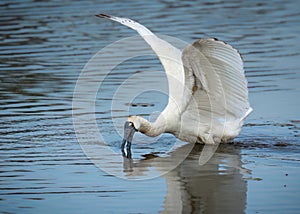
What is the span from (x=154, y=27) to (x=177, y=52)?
777 cm

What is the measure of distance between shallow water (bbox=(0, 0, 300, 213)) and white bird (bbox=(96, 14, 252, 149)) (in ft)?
0.77

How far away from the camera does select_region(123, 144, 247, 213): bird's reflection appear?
8.07 metres

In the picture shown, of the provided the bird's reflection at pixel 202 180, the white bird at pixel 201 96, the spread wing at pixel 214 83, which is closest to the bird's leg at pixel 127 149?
the white bird at pixel 201 96

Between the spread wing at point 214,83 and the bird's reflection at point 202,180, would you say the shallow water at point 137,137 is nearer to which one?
the bird's reflection at point 202,180

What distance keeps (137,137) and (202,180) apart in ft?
7.42

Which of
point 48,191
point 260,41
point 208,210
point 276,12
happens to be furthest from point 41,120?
point 276,12

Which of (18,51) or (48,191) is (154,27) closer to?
(18,51)

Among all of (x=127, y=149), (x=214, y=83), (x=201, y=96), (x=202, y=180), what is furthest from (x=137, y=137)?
(x=202, y=180)

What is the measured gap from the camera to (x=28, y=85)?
1411 centimetres

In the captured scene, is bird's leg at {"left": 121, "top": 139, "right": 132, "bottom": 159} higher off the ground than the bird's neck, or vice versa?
the bird's neck

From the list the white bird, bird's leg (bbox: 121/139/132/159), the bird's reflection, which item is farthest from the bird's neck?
the bird's reflection

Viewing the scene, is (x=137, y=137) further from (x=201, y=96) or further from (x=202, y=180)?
(x=202, y=180)

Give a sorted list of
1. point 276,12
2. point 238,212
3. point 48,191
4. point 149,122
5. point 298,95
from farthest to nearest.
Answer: point 276,12, point 298,95, point 149,122, point 48,191, point 238,212

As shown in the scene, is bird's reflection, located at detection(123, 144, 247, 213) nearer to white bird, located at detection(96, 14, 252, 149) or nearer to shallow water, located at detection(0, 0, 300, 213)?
shallow water, located at detection(0, 0, 300, 213)
